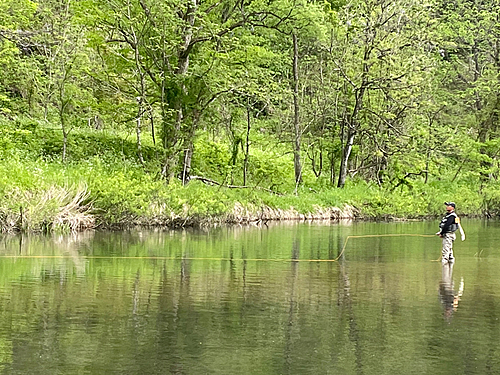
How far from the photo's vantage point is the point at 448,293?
11.8 metres

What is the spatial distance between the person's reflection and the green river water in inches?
0.8

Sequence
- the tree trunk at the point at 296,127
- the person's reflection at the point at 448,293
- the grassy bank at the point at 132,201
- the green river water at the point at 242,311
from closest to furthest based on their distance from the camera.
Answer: the green river water at the point at 242,311, the person's reflection at the point at 448,293, the grassy bank at the point at 132,201, the tree trunk at the point at 296,127

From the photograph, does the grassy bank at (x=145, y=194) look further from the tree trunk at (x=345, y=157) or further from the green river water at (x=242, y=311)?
the green river water at (x=242, y=311)

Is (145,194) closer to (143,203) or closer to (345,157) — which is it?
(143,203)

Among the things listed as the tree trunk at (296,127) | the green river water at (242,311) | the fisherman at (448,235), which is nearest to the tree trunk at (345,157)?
the tree trunk at (296,127)

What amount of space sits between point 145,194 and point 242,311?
15.0 metres

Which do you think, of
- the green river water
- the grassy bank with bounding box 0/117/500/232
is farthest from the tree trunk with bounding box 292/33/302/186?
the green river water

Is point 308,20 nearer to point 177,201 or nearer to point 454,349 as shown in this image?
point 177,201

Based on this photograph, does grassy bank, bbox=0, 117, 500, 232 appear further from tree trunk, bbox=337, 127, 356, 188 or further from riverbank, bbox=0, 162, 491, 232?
tree trunk, bbox=337, 127, 356, 188

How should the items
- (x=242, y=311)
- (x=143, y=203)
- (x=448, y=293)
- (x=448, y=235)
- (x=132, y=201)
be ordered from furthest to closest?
(x=143, y=203), (x=132, y=201), (x=448, y=235), (x=448, y=293), (x=242, y=311)

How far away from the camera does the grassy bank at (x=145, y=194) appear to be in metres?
22.0

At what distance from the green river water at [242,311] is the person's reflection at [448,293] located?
0.02 meters

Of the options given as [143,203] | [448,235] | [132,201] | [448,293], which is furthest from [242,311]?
[143,203]

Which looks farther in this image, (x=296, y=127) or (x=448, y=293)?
(x=296, y=127)
